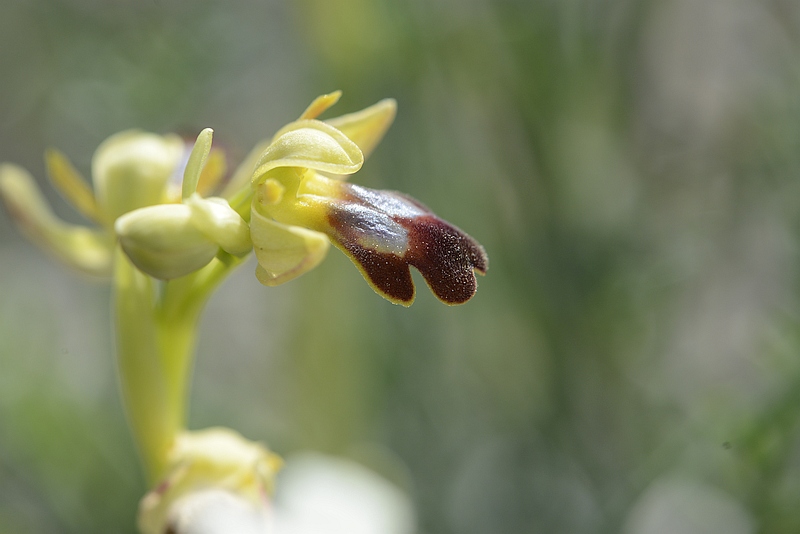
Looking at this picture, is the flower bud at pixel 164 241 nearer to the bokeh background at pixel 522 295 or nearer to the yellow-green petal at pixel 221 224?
the yellow-green petal at pixel 221 224

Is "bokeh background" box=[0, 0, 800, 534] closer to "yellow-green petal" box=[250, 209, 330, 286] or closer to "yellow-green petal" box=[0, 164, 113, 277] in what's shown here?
"yellow-green petal" box=[0, 164, 113, 277]

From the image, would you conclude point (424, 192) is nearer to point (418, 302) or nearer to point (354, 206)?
point (418, 302)

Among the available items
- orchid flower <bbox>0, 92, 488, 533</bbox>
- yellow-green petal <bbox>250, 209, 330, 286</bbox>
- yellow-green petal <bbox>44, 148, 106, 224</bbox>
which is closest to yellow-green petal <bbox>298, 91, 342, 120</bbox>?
orchid flower <bbox>0, 92, 488, 533</bbox>

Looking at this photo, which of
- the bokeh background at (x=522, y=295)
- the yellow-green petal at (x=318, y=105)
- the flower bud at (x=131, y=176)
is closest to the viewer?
the yellow-green petal at (x=318, y=105)

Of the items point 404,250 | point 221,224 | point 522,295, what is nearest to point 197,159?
point 221,224

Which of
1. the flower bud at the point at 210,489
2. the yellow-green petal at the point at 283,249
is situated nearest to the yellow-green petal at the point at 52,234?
the flower bud at the point at 210,489

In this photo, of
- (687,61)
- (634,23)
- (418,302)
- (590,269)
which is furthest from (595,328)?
(687,61)

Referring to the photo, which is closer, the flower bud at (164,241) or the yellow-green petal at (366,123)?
the flower bud at (164,241)
